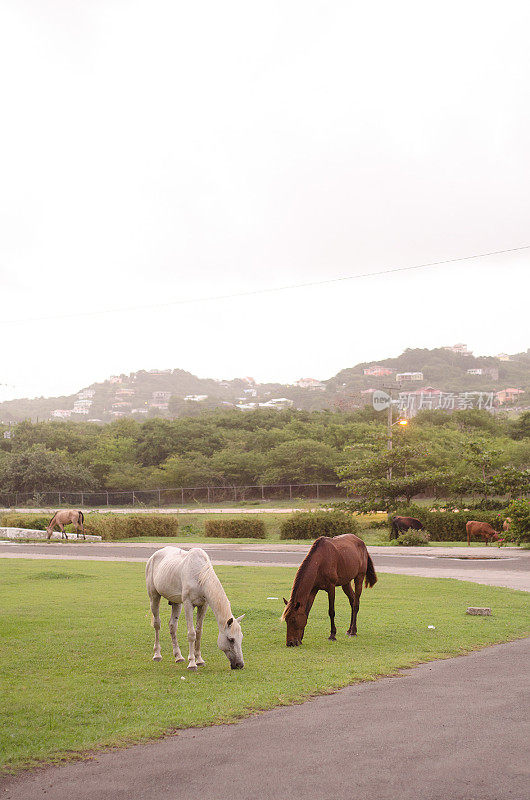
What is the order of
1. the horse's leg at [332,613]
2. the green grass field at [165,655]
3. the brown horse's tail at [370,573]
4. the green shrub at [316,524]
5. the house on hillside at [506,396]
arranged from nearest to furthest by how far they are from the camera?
the green grass field at [165,655]
the horse's leg at [332,613]
the brown horse's tail at [370,573]
the green shrub at [316,524]
the house on hillside at [506,396]

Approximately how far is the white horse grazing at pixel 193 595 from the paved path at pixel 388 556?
12.8 meters

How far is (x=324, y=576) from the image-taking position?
1230cm

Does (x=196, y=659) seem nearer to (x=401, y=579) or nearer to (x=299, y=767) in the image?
(x=299, y=767)

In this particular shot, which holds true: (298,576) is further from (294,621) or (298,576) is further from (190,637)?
(190,637)

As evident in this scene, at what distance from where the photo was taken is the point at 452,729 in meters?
7.45

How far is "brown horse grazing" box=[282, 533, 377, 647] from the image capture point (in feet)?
39.3

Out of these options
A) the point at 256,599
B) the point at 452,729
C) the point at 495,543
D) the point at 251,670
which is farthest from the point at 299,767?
the point at 495,543

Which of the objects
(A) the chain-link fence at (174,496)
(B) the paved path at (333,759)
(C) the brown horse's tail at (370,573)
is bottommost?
(A) the chain-link fence at (174,496)

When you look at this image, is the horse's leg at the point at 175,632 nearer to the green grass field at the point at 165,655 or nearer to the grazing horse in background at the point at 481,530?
the green grass field at the point at 165,655

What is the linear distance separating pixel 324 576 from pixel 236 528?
32388 mm

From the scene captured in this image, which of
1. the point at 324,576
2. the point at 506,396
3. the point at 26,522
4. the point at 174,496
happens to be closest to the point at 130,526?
the point at 26,522

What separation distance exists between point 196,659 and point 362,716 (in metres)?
3.23

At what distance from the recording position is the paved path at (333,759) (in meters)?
5.97

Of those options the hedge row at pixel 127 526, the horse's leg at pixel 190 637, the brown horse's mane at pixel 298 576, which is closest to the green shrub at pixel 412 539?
the hedge row at pixel 127 526
